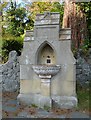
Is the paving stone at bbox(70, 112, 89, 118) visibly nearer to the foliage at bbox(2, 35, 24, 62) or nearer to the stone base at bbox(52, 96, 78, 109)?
the stone base at bbox(52, 96, 78, 109)

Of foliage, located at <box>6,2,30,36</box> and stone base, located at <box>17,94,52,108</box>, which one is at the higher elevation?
foliage, located at <box>6,2,30,36</box>

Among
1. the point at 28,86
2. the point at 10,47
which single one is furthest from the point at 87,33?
the point at 28,86

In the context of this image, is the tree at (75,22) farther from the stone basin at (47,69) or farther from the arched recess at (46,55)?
the stone basin at (47,69)

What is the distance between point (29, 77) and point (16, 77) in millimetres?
1927

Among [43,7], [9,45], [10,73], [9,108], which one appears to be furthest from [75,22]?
[9,108]

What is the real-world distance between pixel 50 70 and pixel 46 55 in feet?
1.91

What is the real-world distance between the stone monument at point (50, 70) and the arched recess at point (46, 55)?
2.0 inches

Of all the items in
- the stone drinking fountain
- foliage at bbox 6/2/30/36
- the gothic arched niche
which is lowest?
the stone drinking fountain

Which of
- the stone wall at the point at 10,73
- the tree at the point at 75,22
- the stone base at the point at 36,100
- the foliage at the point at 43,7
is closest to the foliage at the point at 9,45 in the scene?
the stone wall at the point at 10,73

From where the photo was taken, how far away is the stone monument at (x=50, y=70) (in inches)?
238

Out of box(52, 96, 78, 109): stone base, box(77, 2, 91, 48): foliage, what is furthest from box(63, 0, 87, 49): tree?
box(52, 96, 78, 109): stone base

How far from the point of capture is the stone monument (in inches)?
238

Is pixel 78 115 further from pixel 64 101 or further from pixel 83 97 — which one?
pixel 83 97

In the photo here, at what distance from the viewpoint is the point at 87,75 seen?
819 cm
